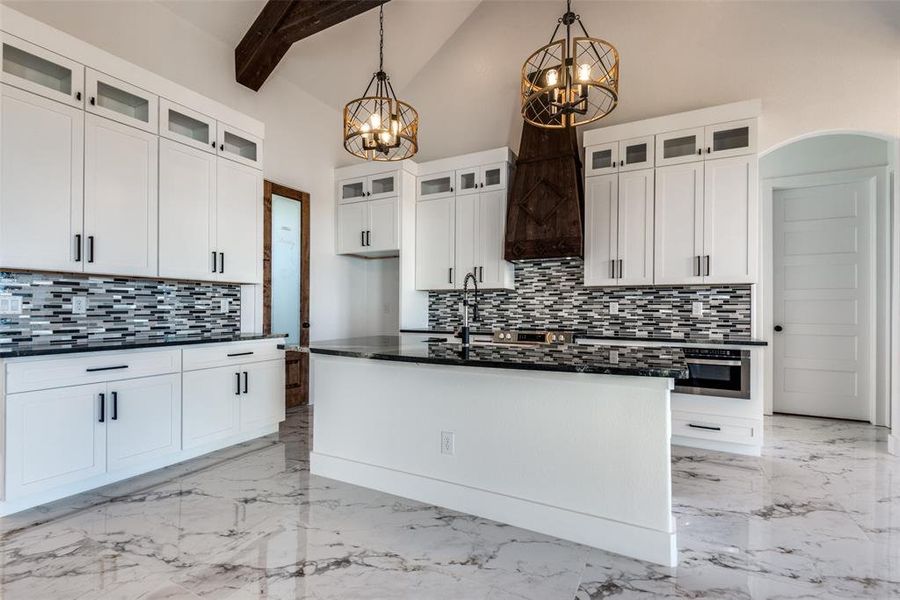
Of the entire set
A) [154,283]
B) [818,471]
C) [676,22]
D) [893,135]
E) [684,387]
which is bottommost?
[818,471]

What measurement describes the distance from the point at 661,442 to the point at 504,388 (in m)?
0.76

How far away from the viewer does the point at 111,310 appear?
3.25 m

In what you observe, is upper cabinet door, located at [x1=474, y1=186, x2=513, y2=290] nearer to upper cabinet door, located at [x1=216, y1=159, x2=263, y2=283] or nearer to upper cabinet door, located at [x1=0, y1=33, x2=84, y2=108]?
upper cabinet door, located at [x1=216, y1=159, x2=263, y2=283]

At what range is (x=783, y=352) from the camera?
4855 millimetres

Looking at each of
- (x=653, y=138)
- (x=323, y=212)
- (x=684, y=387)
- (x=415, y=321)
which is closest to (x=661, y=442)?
(x=684, y=387)

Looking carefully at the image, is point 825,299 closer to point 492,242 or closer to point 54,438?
point 492,242

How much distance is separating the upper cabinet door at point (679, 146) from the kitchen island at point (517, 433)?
231 cm

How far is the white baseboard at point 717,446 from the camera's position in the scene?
3.49 m

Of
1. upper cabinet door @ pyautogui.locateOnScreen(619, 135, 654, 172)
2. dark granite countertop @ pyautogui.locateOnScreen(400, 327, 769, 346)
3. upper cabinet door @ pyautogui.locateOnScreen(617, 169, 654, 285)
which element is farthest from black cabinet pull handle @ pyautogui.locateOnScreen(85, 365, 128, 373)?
upper cabinet door @ pyautogui.locateOnScreen(619, 135, 654, 172)

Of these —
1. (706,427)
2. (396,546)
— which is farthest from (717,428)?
(396,546)

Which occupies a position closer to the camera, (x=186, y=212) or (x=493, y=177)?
(x=186, y=212)

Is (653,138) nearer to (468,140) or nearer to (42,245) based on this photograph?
(468,140)

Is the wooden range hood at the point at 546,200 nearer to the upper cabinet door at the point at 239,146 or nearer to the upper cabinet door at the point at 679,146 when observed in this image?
the upper cabinet door at the point at 679,146

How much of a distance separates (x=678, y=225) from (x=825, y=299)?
2057 mm
